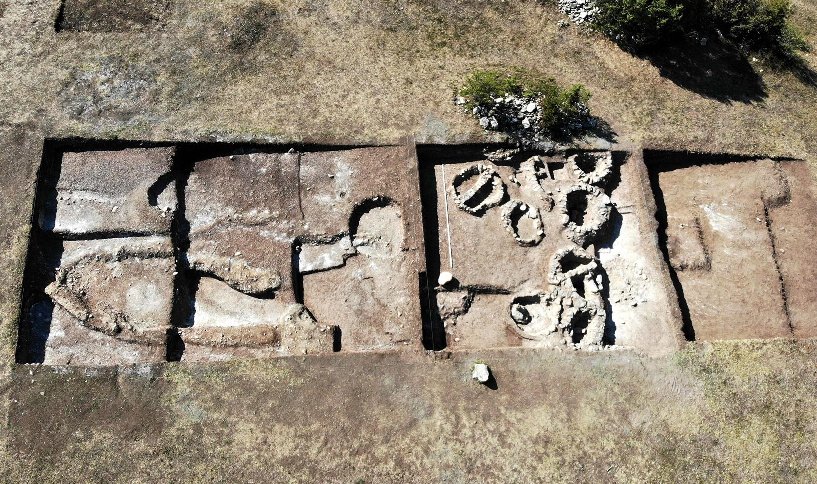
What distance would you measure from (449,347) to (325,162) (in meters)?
2.62

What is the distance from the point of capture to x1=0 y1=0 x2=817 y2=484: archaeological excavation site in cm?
599

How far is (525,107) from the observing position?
7.80 metres

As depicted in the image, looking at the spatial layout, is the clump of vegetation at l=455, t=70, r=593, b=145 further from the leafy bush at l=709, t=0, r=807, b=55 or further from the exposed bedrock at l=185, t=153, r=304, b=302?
the leafy bush at l=709, t=0, r=807, b=55

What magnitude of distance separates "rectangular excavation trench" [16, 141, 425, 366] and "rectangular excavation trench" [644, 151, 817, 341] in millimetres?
3306

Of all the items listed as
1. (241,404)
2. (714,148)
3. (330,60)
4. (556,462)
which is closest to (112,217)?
(241,404)


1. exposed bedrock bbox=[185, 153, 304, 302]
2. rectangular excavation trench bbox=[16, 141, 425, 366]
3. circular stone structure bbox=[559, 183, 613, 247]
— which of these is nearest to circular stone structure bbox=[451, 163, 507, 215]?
rectangular excavation trench bbox=[16, 141, 425, 366]

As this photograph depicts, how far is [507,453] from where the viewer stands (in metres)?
6.04

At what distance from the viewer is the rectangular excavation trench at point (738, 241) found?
23.9 ft

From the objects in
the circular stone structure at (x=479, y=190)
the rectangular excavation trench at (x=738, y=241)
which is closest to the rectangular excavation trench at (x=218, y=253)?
the circular stone structure at (x=479, y=190)

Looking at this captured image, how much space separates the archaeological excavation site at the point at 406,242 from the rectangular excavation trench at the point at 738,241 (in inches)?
1.3

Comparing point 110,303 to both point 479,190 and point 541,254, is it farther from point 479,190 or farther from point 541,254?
point 541,254

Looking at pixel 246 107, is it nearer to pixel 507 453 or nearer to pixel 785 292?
pixel 507 453

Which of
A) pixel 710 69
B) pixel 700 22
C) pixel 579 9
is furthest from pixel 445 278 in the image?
pixel 700 22

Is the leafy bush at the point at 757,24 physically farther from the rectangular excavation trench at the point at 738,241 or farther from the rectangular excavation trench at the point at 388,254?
the rectangular excavation trench at the point at 388,254
